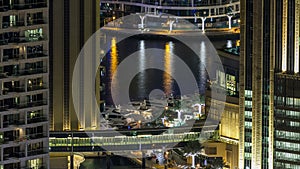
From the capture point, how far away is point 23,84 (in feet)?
72.8

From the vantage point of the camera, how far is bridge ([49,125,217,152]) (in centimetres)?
3256

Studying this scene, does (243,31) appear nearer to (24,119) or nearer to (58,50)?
(58,50)

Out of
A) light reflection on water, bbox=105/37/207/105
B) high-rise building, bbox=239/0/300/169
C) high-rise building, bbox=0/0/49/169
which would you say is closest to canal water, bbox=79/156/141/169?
high-rise building, bbox=239/0/300/169

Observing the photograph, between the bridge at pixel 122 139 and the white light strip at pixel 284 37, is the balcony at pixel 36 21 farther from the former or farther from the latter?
the bridge at pixel 122 139

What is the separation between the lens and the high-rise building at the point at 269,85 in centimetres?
2938

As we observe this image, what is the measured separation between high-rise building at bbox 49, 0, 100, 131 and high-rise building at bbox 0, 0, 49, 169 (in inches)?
398

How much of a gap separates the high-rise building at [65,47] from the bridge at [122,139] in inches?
22.4

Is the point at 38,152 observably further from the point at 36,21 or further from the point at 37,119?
the point at 36,21

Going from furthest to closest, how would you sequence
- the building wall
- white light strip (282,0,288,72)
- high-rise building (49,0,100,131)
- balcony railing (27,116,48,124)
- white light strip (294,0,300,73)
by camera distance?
high-rise building (49,0,100,131) → the building wall → white light strip (282,0,288,72) → white light strip (294,0,300,73) → balcony railing (27,116,48,124)

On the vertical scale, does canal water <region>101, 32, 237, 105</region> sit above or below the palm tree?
above

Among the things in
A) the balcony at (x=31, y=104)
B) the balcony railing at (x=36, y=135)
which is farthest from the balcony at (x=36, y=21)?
the balcony railing at (x=36, y=135)

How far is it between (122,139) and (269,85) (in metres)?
4.53

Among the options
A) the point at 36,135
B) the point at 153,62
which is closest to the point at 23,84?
the point at 36,135

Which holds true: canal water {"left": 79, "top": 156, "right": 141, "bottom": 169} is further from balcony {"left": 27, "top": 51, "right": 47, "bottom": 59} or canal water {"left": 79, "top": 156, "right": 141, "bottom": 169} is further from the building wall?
balcony {"left": 27, "top": 51, "right": 47, "bottom": 59}
